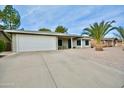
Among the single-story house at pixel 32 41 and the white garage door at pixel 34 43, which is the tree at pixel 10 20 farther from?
the white garage door at pixel 34 43

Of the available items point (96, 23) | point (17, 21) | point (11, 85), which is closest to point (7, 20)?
point (17, 21)

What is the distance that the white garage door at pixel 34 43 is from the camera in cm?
1915

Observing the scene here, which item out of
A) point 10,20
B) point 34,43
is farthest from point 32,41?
point 10,20

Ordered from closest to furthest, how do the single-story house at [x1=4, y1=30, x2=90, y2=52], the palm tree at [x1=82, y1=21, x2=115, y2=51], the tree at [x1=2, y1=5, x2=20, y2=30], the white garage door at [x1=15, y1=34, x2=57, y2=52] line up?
the palm tree at [x1=82, y1=21, x2=115, y2=51], the single-story house at [x1=4, y1=30, x2=90, y2=52], the white garage door at [x1=15, y1=34, x2=57, y2=52], the tree at [x1=2, y1=5, x2=20, y2=30]

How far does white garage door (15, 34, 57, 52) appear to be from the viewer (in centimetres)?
1915

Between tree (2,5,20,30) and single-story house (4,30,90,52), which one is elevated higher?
tree (2,5,20,30)

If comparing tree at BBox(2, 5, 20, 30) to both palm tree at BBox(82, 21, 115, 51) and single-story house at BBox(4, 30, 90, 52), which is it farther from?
palm tree at BBox(82, 21, 115, 51)

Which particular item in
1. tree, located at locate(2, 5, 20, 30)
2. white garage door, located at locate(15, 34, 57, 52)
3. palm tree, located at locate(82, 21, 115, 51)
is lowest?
white garage door, located at locate(15, 34, 57, 52)

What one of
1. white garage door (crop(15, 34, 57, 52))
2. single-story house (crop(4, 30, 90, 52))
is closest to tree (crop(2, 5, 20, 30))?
single-story house (crop(4, 30, 90, 52))

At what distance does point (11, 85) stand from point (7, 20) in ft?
105
